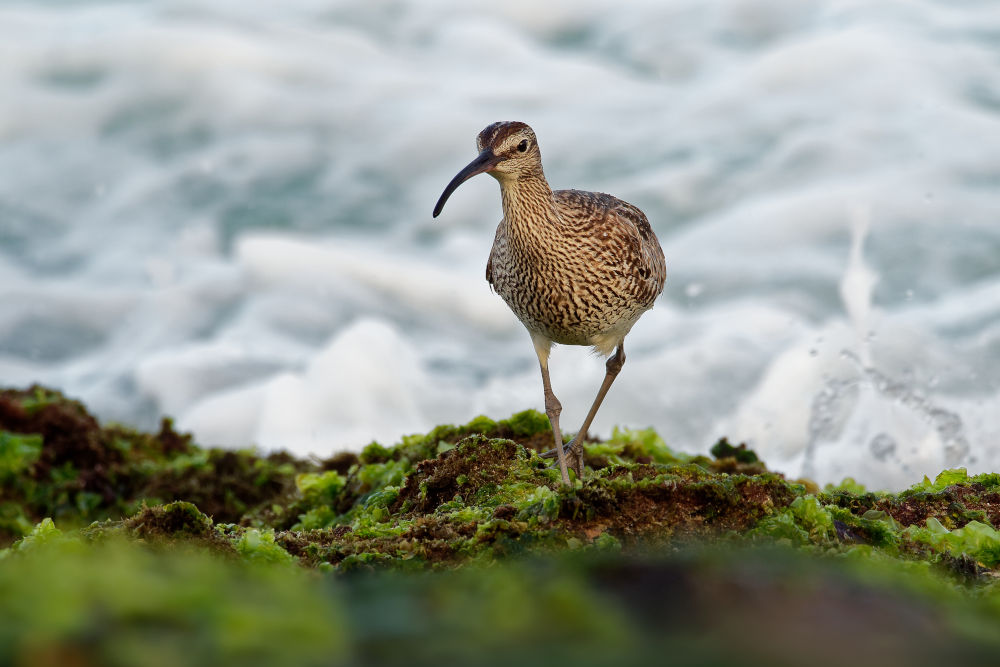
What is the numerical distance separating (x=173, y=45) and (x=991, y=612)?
84.8 ft

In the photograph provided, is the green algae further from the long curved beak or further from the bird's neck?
the long curved beak

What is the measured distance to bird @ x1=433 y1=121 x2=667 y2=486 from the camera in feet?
23.2

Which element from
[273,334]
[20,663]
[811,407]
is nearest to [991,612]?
[20,663]

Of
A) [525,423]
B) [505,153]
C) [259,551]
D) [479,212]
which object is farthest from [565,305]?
[479,212]

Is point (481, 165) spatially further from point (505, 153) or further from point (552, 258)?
point (552, 258)

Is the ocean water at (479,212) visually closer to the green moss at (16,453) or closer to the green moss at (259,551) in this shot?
the green moss at (16,453)

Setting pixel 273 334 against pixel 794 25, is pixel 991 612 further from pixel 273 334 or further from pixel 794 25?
pixel 794 25

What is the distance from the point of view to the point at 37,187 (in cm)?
2358

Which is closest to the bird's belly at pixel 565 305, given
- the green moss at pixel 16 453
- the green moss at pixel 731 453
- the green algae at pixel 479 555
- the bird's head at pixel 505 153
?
the bird's head at pixel 505 153

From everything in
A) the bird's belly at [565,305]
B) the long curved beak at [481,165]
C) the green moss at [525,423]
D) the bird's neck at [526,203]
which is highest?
the long curved beak at [481,165]

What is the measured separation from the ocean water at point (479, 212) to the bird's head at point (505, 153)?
A: 26.0 feet

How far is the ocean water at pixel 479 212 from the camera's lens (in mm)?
16953

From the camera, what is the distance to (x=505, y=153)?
701cm

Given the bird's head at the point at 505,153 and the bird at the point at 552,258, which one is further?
the bird at the point at 552,258
